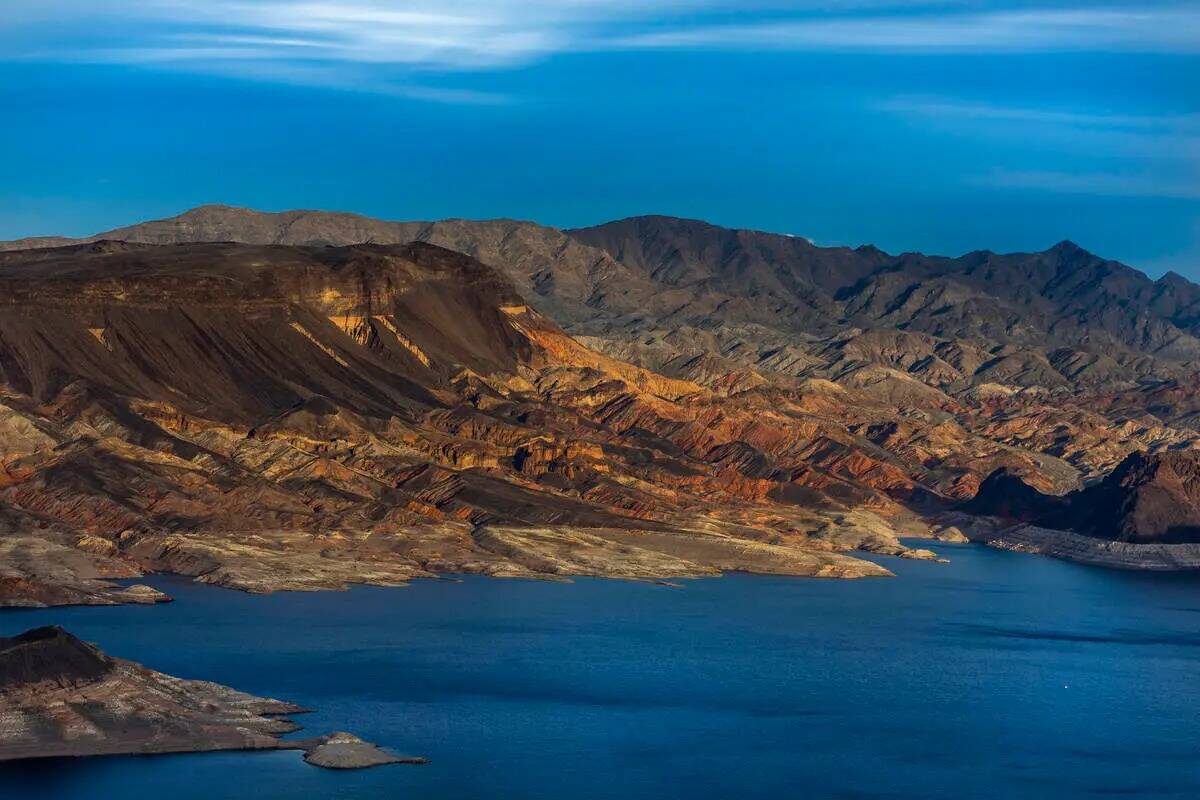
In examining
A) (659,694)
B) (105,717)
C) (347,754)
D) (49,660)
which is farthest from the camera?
(659,694)

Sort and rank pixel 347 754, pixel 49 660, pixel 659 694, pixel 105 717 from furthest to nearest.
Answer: pixel 659 694 → pixel 49 660 → pixel 105 717 → pixel 347 754

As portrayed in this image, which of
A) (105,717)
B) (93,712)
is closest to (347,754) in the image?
(105,717)

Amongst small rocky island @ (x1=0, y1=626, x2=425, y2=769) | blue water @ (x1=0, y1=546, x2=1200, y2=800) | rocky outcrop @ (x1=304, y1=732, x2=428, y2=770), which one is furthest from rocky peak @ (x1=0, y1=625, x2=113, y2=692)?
rocky outcrop @ (x1=304, y1=732, x2=428, y2=770)

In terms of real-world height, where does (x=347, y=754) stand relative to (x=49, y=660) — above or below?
below

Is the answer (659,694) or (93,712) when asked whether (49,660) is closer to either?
(93,712)

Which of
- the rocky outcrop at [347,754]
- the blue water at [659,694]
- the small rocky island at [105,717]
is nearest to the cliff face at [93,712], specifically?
the small rocky island at [105,717]

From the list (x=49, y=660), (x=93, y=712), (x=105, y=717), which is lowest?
(x=105, y=717)

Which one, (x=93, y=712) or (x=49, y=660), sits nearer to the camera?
(x=93, y=712)
